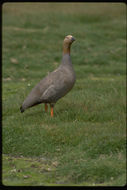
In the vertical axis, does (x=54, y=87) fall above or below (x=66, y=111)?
above

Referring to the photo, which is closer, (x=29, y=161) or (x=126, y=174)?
(x=126, y=174)

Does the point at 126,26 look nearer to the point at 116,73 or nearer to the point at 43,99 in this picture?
the point at 116,73

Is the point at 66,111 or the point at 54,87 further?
the point at 66,111

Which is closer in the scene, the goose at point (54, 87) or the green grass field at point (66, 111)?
the green grass field at point (66, 111)

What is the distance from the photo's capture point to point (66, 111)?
10953 mm

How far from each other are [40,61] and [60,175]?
10160mm

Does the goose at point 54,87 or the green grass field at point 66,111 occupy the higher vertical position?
the goose at point 54,87

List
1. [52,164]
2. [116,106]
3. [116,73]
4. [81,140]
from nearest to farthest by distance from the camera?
[52,164]
[81,140]
[116,106]
[116,73]

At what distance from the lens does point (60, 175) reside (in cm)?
789

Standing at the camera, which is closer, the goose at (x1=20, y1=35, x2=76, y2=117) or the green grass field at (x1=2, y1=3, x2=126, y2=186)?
the green grass field at (x1=2, y1=3, x2=126, y2=186)

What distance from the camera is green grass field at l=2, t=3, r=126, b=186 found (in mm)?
7973

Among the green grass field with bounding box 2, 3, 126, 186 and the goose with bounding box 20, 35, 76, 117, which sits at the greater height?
the goose with bounding box 20, 35, 76, 117

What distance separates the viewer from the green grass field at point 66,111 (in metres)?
7.97

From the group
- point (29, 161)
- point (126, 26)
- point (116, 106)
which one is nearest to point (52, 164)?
point (29, 161)
